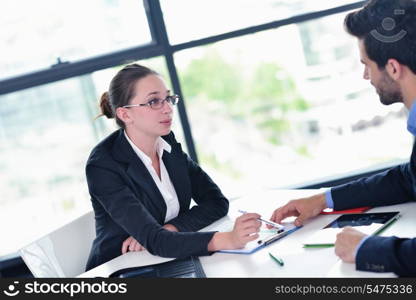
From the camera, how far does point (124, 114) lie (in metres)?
Result: 2.69

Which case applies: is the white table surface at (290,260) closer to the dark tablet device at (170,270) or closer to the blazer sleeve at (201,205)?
the dark tablet device at (170,270)

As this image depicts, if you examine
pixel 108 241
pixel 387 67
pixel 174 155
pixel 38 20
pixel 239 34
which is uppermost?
pixel 38 20

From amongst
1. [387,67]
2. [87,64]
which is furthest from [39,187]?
[387,67]

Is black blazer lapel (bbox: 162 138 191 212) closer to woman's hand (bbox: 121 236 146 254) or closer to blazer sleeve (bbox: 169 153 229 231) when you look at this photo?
blazer sleeve (bbox: 169 153 229 231)

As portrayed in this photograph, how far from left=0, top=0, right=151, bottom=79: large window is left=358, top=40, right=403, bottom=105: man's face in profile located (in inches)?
71.7

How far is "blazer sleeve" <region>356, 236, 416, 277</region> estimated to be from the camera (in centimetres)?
157

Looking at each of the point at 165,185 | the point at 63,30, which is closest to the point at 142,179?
the point at 165,185

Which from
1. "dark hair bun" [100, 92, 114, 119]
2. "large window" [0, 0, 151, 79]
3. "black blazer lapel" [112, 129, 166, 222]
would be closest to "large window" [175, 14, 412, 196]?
"large window" [0, 0, 151, 79]

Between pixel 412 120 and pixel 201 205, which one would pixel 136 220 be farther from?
pixel 412 120

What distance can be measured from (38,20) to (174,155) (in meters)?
1.42

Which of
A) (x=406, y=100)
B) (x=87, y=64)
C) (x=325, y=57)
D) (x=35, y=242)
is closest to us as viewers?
(x=406, y=100)

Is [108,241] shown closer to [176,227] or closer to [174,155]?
[176,227]

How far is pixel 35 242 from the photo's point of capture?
7.55ft

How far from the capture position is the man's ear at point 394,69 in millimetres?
2008
